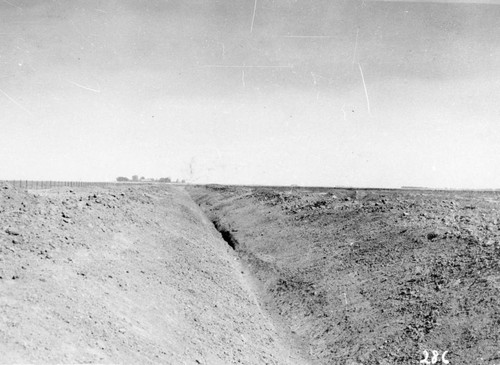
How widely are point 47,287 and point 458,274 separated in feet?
33.4

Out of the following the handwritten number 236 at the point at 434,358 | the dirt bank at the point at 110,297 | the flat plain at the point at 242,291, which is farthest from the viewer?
the handwritten number 236 at the point at 434,358

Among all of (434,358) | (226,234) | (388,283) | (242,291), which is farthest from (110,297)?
(226,234)

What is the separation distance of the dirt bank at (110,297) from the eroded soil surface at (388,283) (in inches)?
60.0

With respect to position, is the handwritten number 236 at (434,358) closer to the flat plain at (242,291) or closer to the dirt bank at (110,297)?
the flat plain at (242,291)

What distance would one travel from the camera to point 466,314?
10445mm

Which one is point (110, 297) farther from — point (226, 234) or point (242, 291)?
point (226, 234)

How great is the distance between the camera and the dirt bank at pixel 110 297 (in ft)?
24.2

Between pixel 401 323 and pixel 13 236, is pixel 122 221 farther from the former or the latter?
pixel 401 323

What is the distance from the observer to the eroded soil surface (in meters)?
10.4

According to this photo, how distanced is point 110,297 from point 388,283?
838cm

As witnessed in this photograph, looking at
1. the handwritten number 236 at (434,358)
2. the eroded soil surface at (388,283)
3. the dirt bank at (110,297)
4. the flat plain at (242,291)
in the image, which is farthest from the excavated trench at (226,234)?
the handwritten number 236 at (434,358)

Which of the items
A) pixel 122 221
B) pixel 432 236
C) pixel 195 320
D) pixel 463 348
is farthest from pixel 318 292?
pixel 122 221

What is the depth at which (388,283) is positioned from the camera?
14.0 meters

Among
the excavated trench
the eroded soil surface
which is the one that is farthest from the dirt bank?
the excavated trench
